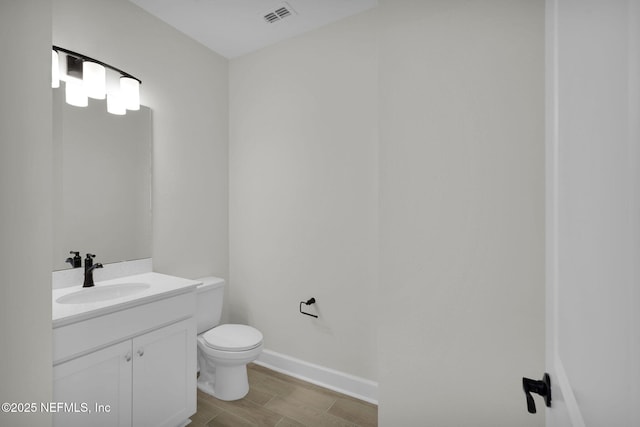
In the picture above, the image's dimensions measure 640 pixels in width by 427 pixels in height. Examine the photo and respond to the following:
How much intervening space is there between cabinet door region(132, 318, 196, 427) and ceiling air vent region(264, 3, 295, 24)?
2.07m

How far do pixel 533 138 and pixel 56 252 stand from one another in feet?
7.23

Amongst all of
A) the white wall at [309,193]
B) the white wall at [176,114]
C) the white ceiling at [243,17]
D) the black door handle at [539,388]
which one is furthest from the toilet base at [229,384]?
the white ceiling at [243,17]

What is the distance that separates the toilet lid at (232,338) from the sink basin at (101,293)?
0.56m

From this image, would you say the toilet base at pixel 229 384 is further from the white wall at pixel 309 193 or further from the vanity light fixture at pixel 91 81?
the vanity light fixture at pixel 91 81

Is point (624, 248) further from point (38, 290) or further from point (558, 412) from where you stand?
point (38, 290)

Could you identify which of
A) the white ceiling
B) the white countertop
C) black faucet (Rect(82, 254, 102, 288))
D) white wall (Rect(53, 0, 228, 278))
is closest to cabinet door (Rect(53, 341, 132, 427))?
the white countertop

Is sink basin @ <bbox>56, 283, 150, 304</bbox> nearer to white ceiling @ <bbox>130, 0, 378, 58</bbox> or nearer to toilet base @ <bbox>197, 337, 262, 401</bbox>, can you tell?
toilet base @ <bbox>197, 337, 262, 401</bbox>

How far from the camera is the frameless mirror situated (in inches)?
61.5

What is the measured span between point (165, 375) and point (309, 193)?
1.42m

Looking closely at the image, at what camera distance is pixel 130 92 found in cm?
180

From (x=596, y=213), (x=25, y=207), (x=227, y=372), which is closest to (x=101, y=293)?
(x=227, y=372)

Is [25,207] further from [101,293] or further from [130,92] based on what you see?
[130,92]

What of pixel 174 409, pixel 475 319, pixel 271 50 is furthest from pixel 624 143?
pixel 271 50

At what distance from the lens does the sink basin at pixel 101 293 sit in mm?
1472
